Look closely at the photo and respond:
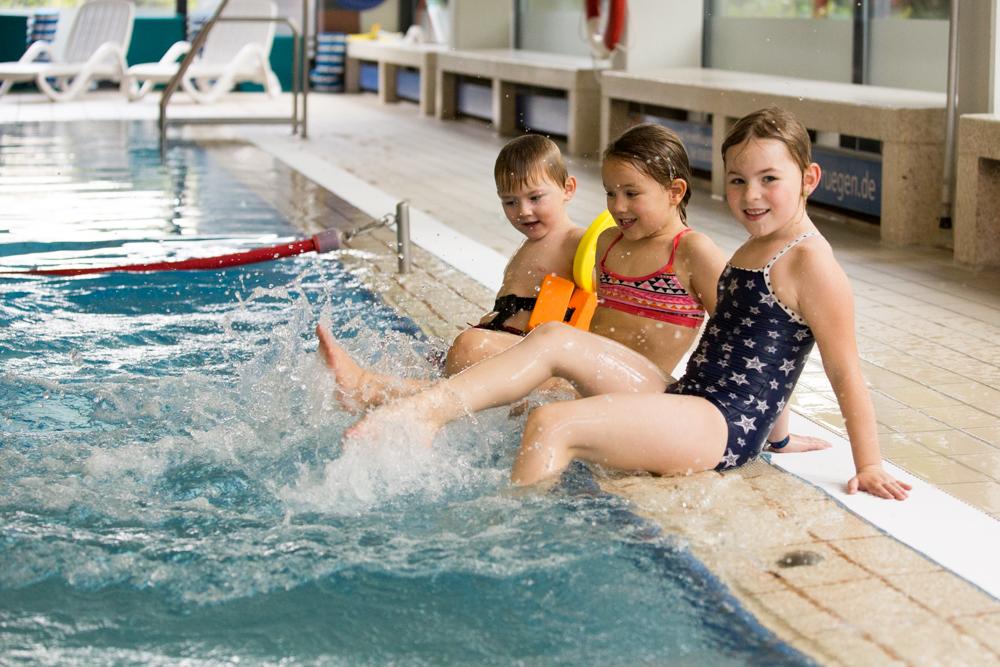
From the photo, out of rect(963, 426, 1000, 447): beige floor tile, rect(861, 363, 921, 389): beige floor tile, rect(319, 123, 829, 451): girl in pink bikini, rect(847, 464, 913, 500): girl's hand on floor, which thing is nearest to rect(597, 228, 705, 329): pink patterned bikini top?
rect(319, 123, 829, 451): girl in pink bikini

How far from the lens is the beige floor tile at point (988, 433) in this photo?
3.43 metres

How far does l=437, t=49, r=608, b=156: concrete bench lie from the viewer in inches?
457

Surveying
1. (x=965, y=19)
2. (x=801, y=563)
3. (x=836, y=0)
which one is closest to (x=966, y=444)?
(x=801, y=563)

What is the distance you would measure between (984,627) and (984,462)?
1.06 metres

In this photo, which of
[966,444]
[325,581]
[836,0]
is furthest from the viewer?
[836,0]

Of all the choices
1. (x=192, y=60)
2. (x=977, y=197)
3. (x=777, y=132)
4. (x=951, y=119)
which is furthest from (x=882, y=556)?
(x=192, y=60)

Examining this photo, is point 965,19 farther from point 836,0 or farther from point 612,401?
point 612,401

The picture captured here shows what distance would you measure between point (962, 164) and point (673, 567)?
4232 mm

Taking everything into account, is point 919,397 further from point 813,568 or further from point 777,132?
point 813,568

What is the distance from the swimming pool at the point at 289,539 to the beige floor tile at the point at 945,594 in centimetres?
35

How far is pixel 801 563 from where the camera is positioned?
8.33ft

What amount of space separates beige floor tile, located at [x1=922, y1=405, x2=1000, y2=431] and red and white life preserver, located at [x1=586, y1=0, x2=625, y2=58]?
7681 mm

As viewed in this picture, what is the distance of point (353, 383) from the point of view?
128 inches

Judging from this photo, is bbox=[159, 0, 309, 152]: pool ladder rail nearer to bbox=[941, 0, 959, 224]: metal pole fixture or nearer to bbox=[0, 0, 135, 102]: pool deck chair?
bbox=[0, 0, 135, 102]: pool deck chair
